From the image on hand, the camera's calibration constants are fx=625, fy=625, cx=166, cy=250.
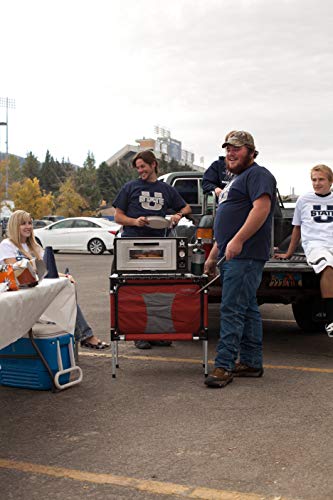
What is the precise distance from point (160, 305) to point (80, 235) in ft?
60.5

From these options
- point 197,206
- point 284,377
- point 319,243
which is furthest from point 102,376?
point 197,206

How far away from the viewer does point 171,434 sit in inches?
153

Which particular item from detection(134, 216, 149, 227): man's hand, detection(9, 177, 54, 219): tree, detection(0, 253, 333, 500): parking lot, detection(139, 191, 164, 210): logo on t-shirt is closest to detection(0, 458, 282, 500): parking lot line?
detection(0, 253, 333, 500): parking lot

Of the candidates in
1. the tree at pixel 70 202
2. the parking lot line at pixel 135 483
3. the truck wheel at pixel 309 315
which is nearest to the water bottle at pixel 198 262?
the truck wheel at pixel 309 315

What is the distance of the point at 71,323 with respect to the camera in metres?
4.91

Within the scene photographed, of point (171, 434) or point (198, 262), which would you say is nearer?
point (171, 434)

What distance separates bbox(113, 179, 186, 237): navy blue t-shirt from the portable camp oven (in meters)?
0.97

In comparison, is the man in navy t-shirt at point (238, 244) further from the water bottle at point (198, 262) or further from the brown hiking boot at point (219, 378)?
the water bottle at point (198, 262)

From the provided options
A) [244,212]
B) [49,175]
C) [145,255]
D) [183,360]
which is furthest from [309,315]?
[49,175]

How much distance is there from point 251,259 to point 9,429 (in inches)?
88.9

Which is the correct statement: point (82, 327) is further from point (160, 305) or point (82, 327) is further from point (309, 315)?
point (309, 315)

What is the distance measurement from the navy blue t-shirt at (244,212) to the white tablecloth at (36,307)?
4.36 ft

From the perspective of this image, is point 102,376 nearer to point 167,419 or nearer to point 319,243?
point 167,419

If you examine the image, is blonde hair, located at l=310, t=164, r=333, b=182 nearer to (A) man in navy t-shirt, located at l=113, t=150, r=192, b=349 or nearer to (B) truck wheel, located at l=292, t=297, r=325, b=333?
(A) man in navy t-shirt, located at l=113, t=150, r=192, b=349
